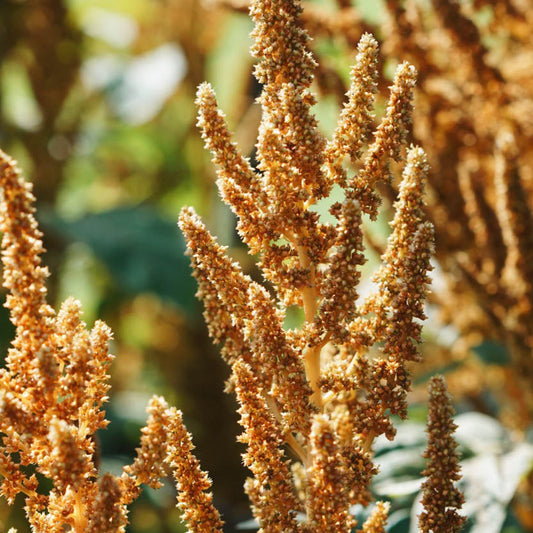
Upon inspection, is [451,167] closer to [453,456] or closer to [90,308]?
[453,456]

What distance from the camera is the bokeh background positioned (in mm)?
1782

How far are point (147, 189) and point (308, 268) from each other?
3168 millimetres

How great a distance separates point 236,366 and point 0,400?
20 centimetres

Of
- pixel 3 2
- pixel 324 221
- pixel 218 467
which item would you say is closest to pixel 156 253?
pixel 218 467

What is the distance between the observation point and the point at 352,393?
2.14ft

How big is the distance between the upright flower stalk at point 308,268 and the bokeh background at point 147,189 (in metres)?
0.68

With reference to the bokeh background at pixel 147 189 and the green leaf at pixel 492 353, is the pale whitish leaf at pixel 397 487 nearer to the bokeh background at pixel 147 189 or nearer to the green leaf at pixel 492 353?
the bokeh background at pixel 147 189

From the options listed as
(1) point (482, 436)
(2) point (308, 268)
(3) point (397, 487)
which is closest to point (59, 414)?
(2) point (308, 268)

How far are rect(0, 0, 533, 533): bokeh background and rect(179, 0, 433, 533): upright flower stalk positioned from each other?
0.68 meters

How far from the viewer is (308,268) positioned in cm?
68

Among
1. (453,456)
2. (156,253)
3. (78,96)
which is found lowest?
(453,456)

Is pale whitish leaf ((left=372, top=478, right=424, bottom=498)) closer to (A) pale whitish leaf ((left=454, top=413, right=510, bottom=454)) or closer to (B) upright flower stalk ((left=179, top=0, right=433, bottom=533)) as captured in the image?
(A) pale whitish leaf ((left=454, top=413, right=510, bottom=454))

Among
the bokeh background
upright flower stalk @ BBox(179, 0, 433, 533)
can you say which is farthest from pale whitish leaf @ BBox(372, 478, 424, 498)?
upright flower stalk @ BBox(179, 0, 433, 533)

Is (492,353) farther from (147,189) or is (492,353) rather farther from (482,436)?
(147,189)
